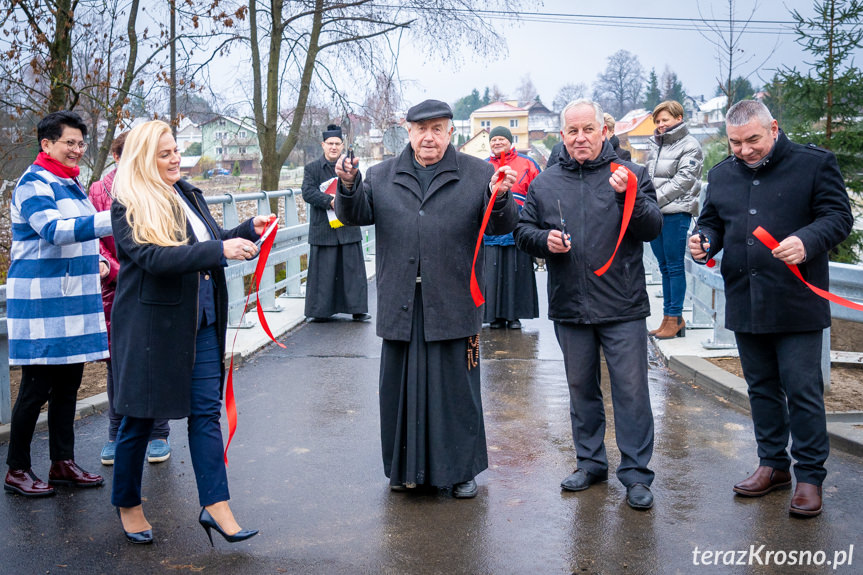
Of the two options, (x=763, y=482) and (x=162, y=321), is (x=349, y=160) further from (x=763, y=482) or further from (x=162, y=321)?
(x=763, y=482)

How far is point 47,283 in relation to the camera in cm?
500

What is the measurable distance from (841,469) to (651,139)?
4.45 meters

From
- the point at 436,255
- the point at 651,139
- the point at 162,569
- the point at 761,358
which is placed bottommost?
the point at 162,569

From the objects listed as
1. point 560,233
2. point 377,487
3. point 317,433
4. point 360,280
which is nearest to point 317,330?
point 360,280

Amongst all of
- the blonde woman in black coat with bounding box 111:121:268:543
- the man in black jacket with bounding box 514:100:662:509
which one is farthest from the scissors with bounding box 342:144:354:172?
the man in black jacket with bounding box 514:100:662:509

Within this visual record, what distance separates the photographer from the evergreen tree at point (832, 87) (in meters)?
14.4

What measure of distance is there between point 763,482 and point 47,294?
3.93 meters

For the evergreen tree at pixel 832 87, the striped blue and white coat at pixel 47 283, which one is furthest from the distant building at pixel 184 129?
the evergreen tree at pixel 832 87

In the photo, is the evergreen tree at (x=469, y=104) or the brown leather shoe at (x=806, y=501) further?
the evergreen tree at (x=469, y=104)

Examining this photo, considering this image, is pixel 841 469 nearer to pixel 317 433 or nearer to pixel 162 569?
pixel 317 433

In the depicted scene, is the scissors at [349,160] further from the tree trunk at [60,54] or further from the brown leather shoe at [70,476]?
the tree trunk at [60,54]

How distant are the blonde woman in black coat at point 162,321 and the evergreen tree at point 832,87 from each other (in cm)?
1244

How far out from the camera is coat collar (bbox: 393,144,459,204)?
191 inches

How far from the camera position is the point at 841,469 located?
524 cm
